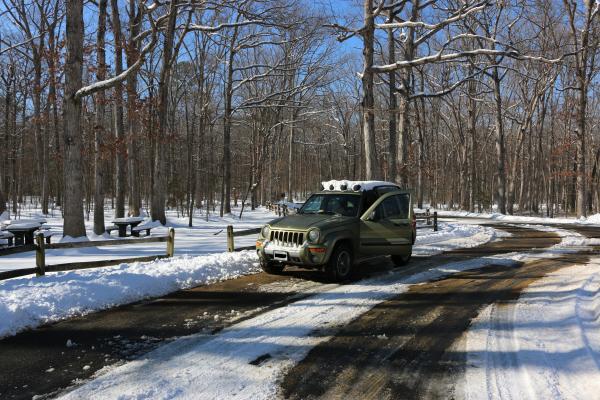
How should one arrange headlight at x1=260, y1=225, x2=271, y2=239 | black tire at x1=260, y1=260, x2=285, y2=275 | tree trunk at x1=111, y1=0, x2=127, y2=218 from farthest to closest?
tree trunk at x1=111, y1=0, x2=127, y2=218 < black tire at x1=260, y1=260, x2=285, y2=275 < headlight at x1=260, y1=225, x2=271, y2=239

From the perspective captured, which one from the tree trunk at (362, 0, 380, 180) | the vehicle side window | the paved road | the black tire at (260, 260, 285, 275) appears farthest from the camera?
the tree trunk at (362, 0, 380, 180)

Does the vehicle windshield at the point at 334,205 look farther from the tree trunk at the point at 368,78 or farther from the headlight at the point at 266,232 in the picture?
the tree trunk at the point at 368,78

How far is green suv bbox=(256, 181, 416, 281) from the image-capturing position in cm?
845

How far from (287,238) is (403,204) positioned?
3.56 metres

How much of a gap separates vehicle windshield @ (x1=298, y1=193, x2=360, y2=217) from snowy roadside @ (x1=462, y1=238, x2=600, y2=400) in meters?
3.61

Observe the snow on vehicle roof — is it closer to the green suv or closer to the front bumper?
the green suv

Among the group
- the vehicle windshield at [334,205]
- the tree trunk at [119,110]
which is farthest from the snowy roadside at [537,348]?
the tree trunk at [119,110]

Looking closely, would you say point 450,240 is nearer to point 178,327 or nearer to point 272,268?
point 272,268

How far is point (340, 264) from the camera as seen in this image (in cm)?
880

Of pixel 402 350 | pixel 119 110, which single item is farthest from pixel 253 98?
pixel 402 350

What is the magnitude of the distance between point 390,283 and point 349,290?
1125mm

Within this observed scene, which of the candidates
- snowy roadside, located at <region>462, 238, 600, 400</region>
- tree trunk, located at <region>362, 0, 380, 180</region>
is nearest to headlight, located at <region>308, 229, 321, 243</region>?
snowy roadside, located at <region>462, 238, 600, 400</region>

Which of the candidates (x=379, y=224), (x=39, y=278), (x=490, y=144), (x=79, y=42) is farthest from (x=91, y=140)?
(x=490, y=144)

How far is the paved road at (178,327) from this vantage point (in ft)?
14.0
